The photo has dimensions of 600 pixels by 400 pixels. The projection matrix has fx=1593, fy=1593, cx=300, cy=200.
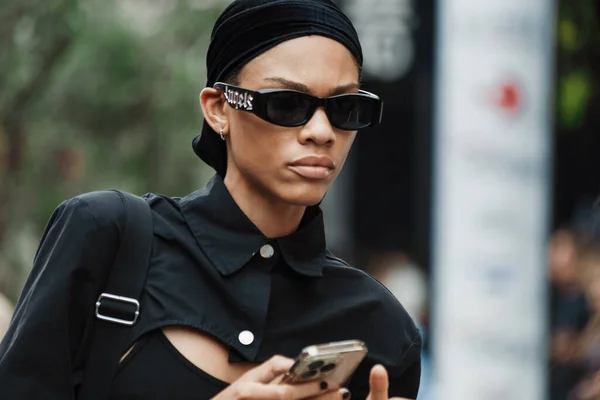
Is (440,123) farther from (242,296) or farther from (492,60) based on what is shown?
(242,296)

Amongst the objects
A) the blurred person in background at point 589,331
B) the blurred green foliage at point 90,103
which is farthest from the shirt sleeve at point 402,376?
the blurred green foliage at point 90,103

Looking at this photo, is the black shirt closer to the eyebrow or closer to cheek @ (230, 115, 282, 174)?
cheek @ (230, 115, 282, 174)

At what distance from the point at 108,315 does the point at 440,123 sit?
19.1ft

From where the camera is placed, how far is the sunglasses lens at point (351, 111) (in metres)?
3.29

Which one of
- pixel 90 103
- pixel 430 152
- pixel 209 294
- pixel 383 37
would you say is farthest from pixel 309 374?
pixel 430 152

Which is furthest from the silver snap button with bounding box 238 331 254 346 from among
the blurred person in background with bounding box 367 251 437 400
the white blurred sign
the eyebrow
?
the white blurred sign

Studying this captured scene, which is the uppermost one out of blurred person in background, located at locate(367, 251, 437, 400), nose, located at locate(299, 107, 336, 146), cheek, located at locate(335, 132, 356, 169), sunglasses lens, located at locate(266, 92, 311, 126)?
sunglasses lens, located at locate(266, 92, 311, 126)

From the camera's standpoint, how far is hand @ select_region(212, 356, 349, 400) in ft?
9.70

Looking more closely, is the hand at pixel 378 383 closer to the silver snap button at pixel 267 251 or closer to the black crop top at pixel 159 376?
the black crop top at pixel 159 376

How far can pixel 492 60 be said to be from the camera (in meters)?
8.47

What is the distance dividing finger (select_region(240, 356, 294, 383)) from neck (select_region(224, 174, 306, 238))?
487 millimetres

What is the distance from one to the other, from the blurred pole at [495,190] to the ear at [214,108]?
5013mm

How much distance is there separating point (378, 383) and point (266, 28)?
0.79 meters

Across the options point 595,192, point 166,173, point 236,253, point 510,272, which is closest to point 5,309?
point 236,253
